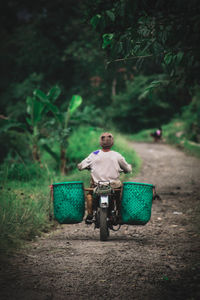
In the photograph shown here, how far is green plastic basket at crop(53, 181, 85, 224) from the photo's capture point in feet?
14.9

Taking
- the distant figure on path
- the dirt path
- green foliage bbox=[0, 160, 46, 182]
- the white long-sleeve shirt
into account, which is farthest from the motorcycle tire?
the distant figure on path

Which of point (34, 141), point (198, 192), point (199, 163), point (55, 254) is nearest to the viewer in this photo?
point (55, 254)

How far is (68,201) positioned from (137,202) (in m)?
0.93

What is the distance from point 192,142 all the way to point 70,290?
14180 millimetres

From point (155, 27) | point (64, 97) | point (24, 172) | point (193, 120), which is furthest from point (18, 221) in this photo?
point (64, 97)

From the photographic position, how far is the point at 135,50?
11.4 feet

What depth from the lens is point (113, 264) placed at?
12.0 ft

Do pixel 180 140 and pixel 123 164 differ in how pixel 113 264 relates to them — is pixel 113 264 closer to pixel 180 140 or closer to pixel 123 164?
pixel 123 164

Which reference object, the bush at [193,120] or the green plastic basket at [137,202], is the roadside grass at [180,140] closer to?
the bush at [193,120]

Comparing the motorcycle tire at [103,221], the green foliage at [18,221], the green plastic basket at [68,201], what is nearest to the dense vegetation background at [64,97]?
the green foliage at [18,221]

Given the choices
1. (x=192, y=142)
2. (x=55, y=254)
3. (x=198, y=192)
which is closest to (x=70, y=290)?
(x=55, y=254)

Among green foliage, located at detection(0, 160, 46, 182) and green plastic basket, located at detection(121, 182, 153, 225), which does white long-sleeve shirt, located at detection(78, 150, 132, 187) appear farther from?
green foliage, located at detection(0, 160, 46, 182)

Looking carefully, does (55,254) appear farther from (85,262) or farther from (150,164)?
(150,164)

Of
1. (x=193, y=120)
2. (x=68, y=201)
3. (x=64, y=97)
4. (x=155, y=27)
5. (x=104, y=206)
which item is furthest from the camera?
(x=64, y=97)
